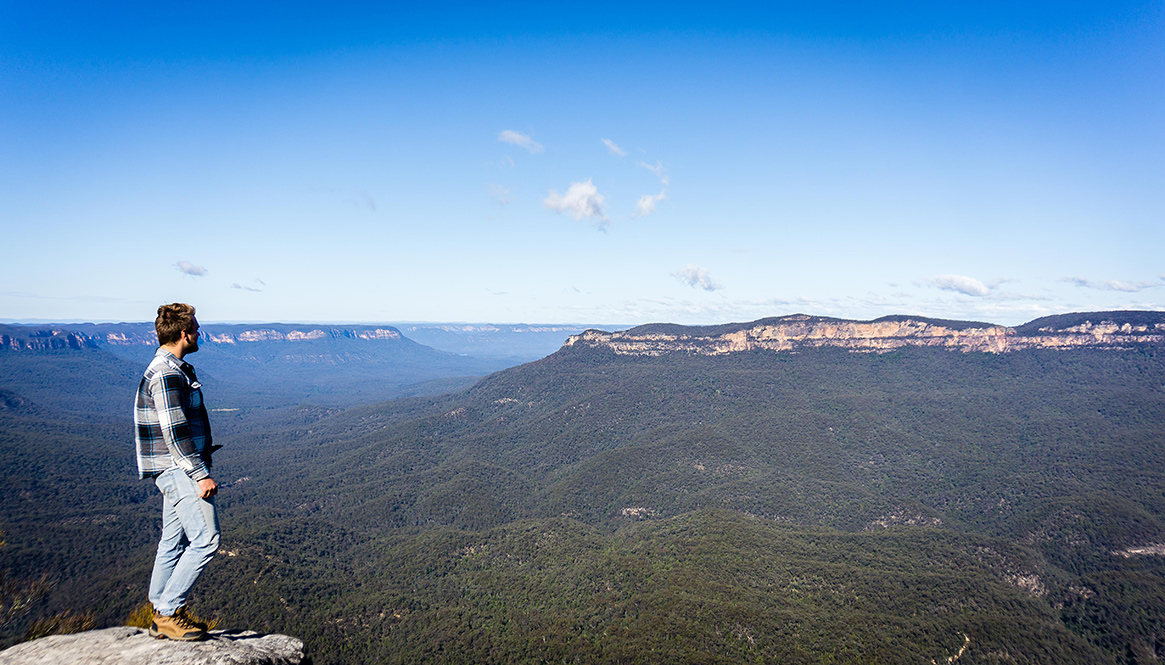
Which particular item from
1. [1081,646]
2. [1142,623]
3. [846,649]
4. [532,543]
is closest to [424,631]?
[532,543]

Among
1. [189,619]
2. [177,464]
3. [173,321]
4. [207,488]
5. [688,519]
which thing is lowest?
[688,519]

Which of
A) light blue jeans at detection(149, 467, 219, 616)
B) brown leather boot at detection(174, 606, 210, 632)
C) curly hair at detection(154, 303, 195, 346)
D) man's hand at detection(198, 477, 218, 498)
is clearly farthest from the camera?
brown leather boot at detection(174, 606, 210, 632)

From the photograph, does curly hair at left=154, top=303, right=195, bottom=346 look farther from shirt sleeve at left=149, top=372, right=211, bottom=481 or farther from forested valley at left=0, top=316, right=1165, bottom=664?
forested valley at left=0, top=316, right=1165, bottom=664

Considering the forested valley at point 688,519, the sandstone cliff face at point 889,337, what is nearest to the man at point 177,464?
the forested valley at point 688,519

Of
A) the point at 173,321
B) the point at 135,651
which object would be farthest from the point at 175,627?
the point at 173,321

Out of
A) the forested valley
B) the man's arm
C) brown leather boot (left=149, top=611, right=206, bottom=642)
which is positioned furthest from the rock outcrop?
the forested valley

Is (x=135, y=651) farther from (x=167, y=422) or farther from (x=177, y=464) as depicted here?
(x=167, y=422)
